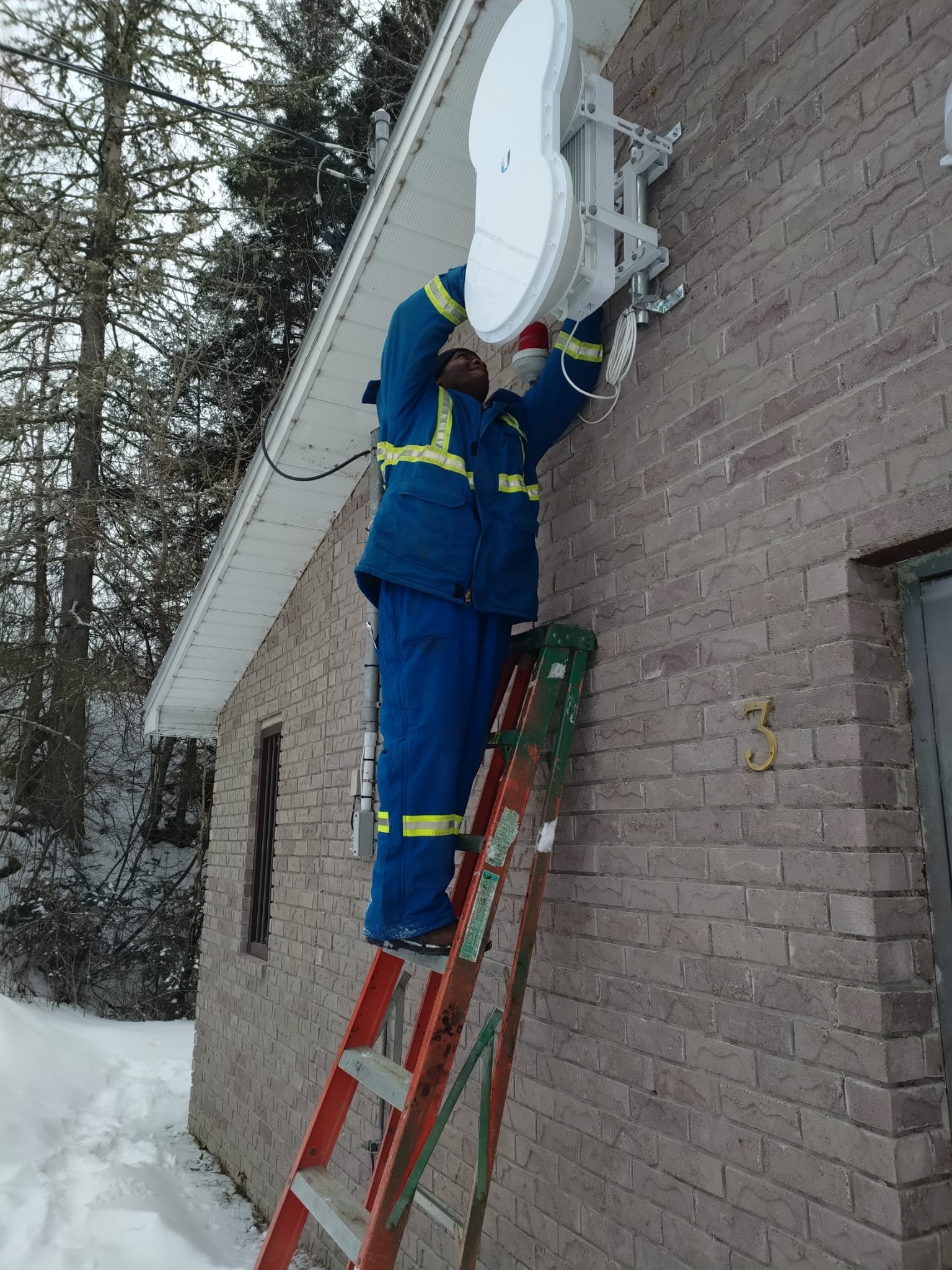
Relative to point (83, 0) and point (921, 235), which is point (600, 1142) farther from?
point (83, 0)

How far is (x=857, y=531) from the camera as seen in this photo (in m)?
1.95

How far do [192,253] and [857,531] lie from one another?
1192 cm

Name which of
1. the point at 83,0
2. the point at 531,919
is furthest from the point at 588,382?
the point at 83,0

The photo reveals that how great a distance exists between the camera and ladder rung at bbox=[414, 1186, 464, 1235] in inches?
99.1

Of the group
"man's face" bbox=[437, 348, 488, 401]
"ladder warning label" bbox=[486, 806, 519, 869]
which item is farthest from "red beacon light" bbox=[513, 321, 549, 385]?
"ladder warning label" bbox=[486, 806, 519, 869]

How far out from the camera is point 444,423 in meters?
2.85

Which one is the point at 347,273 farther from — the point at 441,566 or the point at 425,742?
the point at 425,742

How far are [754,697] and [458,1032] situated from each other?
108cm

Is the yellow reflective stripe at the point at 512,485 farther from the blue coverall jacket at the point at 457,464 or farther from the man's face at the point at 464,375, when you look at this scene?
the man's face at the point at 464,375

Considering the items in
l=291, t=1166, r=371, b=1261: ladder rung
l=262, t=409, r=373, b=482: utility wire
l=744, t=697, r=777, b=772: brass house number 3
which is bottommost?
l=291, t=1166, r=371, b=1261: ladder rung

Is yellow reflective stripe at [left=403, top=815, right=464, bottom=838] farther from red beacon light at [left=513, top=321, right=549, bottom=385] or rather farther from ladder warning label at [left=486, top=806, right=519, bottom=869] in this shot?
red beacon light at [left=513, top=321, right=549, bottom=385]

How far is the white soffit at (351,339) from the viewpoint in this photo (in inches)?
130

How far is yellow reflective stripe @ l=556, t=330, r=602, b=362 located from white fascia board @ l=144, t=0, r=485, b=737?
114 cm

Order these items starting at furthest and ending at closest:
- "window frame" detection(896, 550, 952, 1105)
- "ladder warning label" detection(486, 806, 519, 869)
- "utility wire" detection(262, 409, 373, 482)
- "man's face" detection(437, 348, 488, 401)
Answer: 1. "utility wire" detection(262, 409, 373, 482)
2. "man's face" detection(437, 348, 488, 401)
3. "ladder warning label" detection(486, 806, 519, 869)
4. "window frame" detection(896, 550, 952, 1105)
